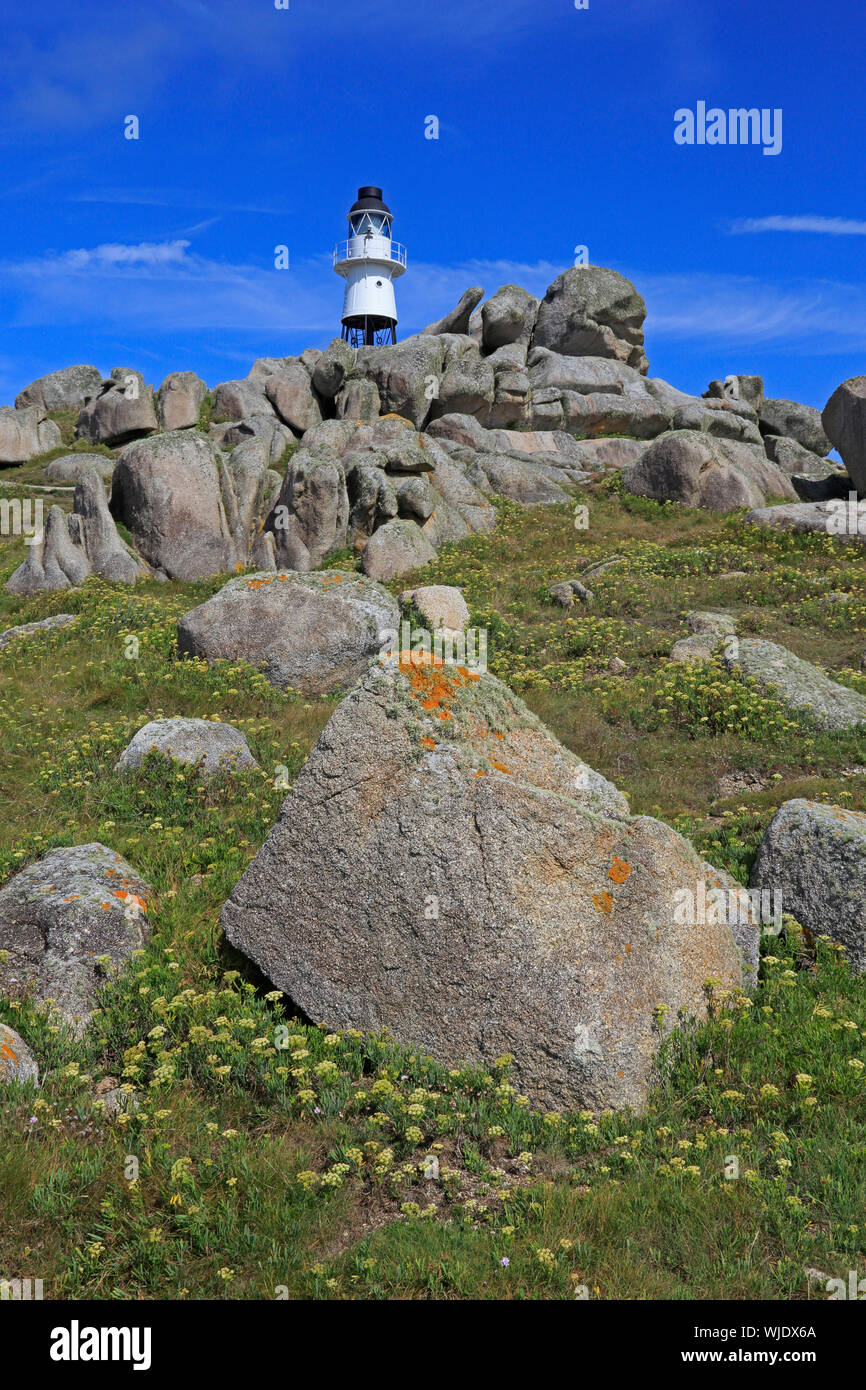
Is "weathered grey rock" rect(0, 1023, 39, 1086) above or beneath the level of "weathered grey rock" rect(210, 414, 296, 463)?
beneath

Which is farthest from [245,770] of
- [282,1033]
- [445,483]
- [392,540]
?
[445,483]

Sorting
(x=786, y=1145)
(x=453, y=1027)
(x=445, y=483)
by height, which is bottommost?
(x=786, y=1145)

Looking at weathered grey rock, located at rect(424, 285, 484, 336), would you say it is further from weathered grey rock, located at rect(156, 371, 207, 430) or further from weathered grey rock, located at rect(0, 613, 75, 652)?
weathered grey rock, located at rect(0, 613, 75, 652)

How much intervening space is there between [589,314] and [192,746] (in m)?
53.4

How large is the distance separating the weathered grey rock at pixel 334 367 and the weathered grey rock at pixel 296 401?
34.4 inches

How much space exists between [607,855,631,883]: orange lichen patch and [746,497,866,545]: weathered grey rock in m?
27.2

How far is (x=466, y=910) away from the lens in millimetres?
6973

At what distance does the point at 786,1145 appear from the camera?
19.1ft

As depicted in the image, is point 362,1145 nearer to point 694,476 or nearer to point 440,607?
point 440,607

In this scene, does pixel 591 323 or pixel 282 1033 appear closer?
pixel 282 1033

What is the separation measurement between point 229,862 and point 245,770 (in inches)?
114

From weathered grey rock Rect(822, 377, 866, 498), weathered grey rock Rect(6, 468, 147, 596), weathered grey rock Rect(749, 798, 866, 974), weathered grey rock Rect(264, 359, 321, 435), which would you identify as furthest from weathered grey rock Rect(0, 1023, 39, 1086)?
weathered grey rock Rect(264, 359, 321, 435)

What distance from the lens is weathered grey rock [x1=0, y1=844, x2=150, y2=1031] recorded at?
25.3 feet
